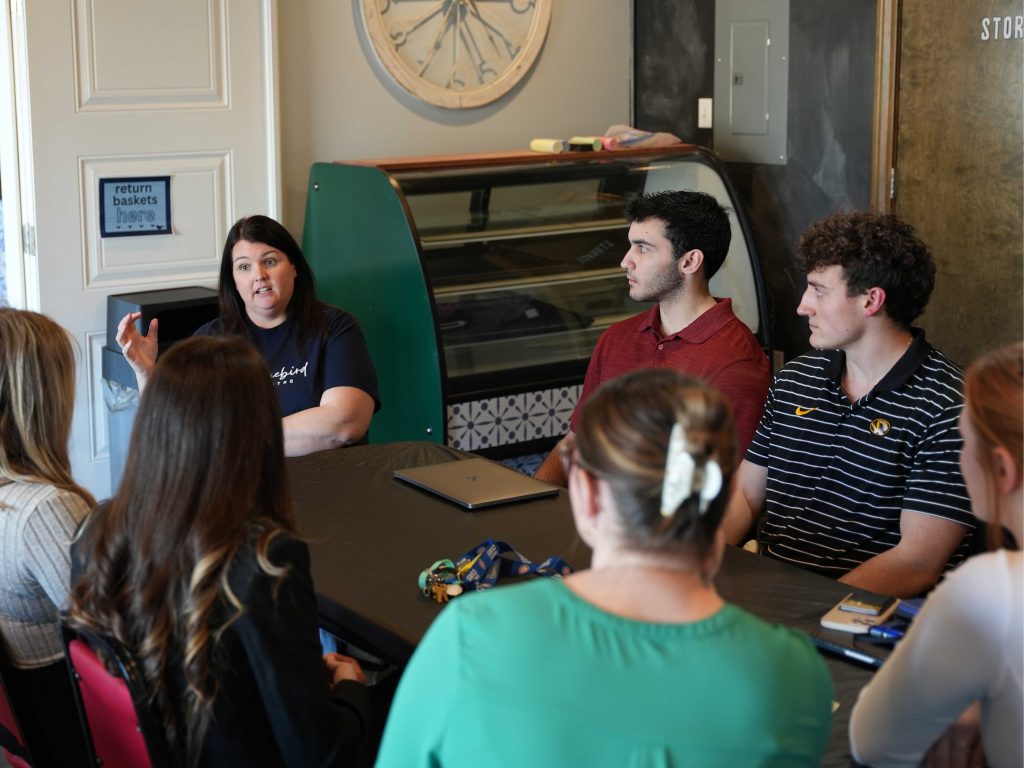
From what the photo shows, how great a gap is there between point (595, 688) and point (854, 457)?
1.43m

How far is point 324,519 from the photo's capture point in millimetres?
2330

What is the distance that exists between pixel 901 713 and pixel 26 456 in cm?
136

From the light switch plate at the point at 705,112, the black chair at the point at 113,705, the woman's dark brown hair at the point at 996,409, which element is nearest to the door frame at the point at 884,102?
the light switch plate at the point at 705,112

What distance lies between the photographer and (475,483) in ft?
8.11

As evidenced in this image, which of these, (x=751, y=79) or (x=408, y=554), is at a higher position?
(x=751, y=79)

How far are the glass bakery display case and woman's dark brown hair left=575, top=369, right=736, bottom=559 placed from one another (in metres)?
2.74

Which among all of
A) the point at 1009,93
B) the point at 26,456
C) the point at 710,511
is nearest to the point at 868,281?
the point at 710,511

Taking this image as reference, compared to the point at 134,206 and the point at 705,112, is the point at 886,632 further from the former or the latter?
the point at 705,112

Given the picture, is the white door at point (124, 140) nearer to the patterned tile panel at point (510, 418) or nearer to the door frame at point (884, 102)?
the patterned tile panel at point (510, 418)

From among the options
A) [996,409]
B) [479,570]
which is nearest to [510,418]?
[479,570]

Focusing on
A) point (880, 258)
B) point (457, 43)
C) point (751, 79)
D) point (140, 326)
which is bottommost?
point (140, 326)

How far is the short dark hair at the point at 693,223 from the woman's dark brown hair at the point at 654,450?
186 cm

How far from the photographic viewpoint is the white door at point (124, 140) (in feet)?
12.8

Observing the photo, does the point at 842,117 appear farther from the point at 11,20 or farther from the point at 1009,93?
the point at 11,20
